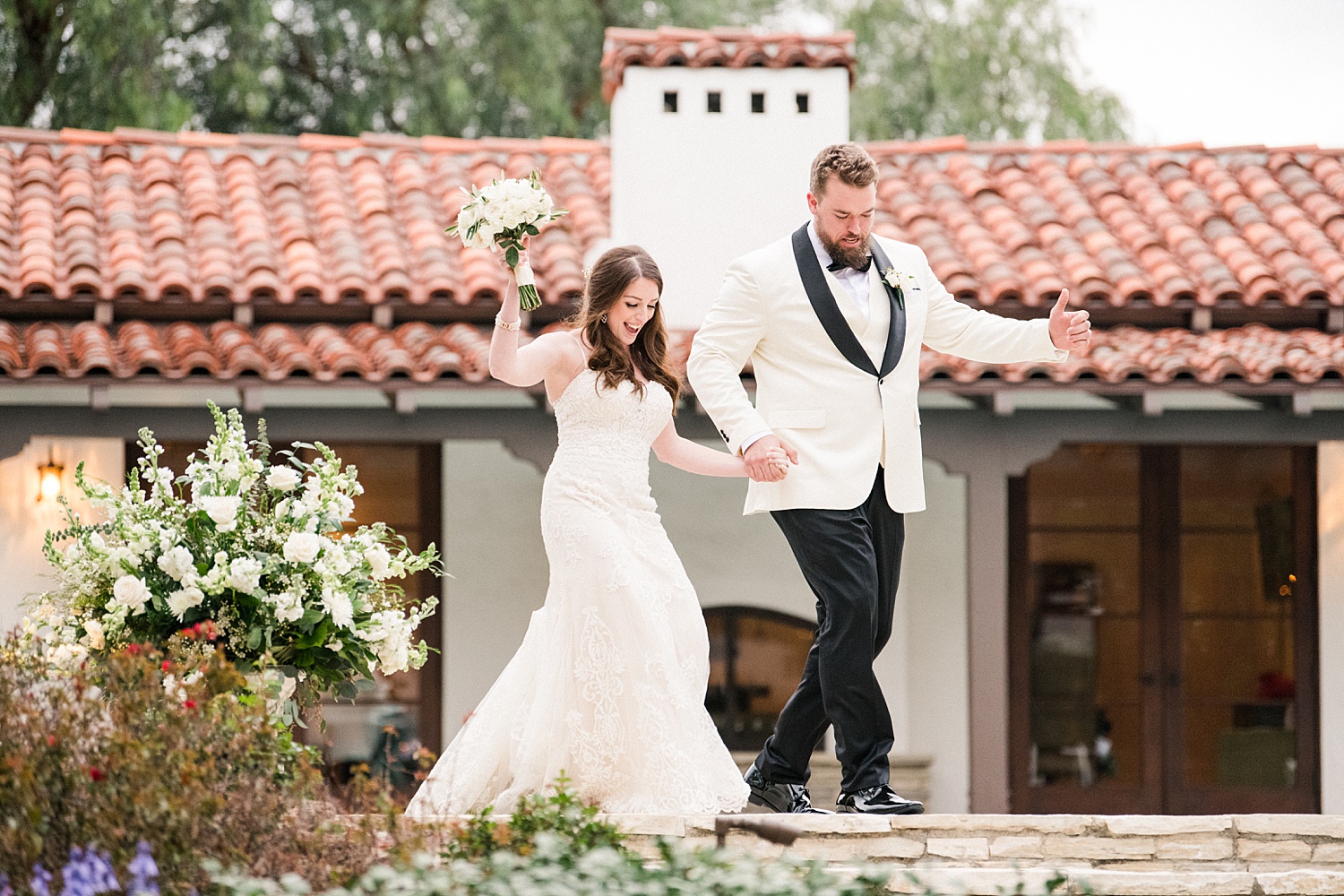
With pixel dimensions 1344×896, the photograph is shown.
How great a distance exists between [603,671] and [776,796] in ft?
2.09

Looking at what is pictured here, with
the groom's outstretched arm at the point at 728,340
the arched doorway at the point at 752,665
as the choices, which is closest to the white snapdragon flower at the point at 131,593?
the groom's outstretched arm at the point at 728,340

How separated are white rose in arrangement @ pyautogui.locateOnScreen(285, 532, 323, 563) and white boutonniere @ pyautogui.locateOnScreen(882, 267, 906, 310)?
1864 mm

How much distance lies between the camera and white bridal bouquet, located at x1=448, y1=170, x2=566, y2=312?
463 centimetres

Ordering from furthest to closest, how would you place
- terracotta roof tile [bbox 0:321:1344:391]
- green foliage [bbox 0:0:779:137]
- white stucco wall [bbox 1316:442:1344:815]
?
green foliage [bbox 0:0:779:137], white stucco wall [bbox 1316:442:1344:815], terracotta roof tile [bbox 0:321:1344:391]

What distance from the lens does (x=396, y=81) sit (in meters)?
16.8

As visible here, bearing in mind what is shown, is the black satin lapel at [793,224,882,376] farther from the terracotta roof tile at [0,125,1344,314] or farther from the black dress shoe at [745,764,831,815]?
the terracotta roof tile at [0,125,1344,314]

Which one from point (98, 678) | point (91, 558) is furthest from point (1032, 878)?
point (91, 558)

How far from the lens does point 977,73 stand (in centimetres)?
1830

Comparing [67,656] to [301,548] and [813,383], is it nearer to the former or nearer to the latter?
[301,548]

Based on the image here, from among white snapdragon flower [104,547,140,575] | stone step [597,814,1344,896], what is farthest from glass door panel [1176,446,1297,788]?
white snapdragon flower [104,547,140,575]

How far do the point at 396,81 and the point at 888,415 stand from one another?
43.0 ft

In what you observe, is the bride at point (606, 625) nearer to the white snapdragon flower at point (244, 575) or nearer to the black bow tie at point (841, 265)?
the black bow tie at point (841, 265)

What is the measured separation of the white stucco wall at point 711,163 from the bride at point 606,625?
4.16 m

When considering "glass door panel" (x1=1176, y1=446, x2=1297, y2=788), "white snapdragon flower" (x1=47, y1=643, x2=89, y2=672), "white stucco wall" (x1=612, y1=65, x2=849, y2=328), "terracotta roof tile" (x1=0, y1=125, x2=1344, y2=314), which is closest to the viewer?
"white snapdragon flower" (x1=47, y1=643, x2=89, y2=672)
